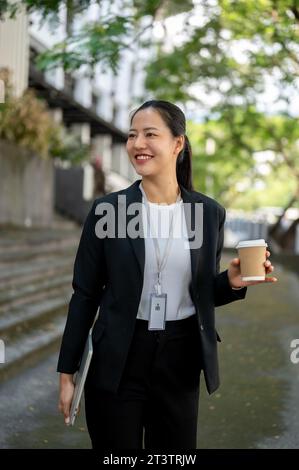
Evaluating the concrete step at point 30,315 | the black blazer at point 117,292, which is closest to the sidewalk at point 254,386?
the concrete step at point 30,315

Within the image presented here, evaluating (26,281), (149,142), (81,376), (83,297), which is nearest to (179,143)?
(149,142)

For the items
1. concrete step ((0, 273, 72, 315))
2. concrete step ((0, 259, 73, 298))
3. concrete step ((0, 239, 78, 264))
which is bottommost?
concrete step ((0, 273, 72, 315))

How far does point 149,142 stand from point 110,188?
2205 cm

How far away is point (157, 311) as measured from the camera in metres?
2.79

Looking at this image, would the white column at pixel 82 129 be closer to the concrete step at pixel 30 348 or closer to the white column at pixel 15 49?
the white column at pixel 15 49

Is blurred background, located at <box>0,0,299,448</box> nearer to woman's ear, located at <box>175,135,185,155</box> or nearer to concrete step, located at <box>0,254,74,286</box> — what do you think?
concrete step, located at <box>0,254,74,286</box>

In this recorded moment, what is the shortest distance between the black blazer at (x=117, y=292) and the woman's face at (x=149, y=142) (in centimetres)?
13

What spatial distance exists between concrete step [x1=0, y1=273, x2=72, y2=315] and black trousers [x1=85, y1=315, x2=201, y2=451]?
6097mm

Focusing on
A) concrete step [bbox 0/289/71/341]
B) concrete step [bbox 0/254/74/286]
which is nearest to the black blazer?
concrete step [bbox 0/289/71/341]

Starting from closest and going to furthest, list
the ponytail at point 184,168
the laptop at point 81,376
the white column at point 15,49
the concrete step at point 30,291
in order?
the laptop at point 81,376 → the ponytail at point 184,168 → the concrete step at point 30,291 → the white column at point 15,49

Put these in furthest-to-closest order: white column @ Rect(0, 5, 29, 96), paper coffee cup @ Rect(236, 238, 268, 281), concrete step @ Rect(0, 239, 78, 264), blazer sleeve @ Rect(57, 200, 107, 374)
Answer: white column @ Rect(0, 5, 29, 96) → concrete step @ Rect(0, 239, 78, 264) → blazer sleeve @ Rect(57, 200, 107, 374) → paper coffee cup @ Rect(236, 238, 268, 281)

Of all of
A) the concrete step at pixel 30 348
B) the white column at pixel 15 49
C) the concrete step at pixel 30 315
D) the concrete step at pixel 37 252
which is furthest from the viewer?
the white column at pixel 15 49

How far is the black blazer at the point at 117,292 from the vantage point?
2791 mm

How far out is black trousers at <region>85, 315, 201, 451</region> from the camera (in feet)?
9.27
